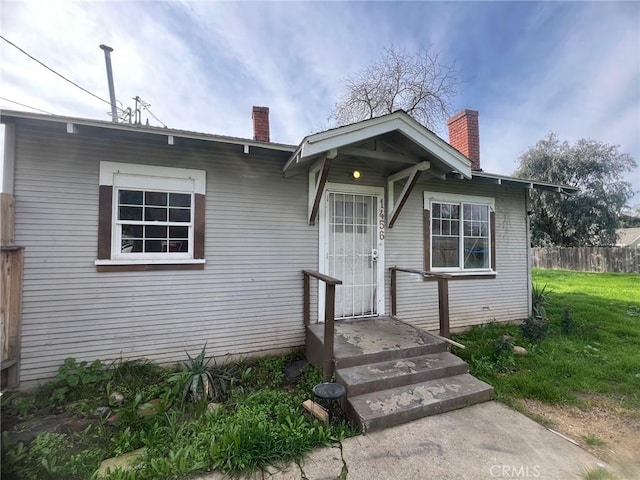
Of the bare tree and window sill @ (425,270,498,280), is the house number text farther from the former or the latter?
the bare tree

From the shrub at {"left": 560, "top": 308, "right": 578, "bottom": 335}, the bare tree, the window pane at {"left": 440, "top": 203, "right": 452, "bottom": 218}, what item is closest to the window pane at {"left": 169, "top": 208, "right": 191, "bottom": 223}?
the window pane at {"left": 440, "top": 203, "right": 452, "bottom": 218}

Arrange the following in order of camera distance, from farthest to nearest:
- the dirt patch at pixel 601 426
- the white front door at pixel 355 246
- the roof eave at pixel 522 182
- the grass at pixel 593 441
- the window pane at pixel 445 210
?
the window pane at pixel 445 210 → the roof eave at pixel 522 182 → the white front door at pixel 355 246 → the grass at pixel 593 441 → the dirt patch at pixel 601 426

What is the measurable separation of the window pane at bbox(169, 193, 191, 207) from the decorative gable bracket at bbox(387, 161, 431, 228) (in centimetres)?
335

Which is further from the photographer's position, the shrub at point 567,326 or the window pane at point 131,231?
the shrub at point 567,326

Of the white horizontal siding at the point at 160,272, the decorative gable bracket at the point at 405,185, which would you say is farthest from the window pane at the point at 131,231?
the decorative gable bracket at the point at 405,185

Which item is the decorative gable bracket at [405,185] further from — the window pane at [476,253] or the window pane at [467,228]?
the window pane at [476,253]

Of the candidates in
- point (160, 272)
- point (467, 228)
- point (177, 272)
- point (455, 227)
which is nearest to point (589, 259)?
point (467, 228)

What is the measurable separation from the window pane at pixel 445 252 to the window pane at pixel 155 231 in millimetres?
4743

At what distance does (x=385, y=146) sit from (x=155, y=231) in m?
3.67

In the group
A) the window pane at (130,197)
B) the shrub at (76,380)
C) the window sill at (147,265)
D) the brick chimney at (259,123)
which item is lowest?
the shrub at (76,380)

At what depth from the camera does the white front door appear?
4.73 meters

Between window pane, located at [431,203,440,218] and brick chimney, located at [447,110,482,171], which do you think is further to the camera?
brick chimney, located at [447,110,482,171]

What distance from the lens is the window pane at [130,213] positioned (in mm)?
3619

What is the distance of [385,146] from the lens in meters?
4.34
